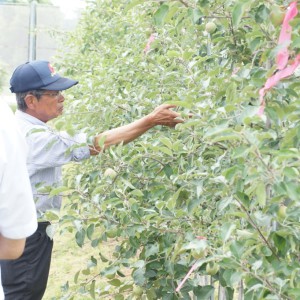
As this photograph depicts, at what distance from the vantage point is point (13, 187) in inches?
52.1

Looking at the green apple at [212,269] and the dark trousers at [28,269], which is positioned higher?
the green apple at [212,269]

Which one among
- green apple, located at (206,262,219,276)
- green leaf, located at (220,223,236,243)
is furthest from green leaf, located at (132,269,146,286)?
green leaf, located at (220,223,236,243)

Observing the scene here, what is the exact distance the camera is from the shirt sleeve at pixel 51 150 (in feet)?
7.29

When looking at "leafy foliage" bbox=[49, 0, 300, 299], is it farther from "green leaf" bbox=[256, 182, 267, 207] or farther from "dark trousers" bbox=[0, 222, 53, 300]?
"dark trousers" bbox=[0, 222, 53, 300]

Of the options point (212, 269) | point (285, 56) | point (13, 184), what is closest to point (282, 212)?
point (285, 56)

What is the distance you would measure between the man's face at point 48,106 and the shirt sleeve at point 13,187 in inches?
45.4

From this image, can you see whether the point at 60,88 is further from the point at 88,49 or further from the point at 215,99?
the point at 88,49

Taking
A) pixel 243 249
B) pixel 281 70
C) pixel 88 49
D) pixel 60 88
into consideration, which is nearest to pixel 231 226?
pixel 243 249

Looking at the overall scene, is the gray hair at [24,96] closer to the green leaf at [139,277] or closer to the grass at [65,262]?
the green leaf at [139,277]

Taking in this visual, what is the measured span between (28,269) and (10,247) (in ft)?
3.55

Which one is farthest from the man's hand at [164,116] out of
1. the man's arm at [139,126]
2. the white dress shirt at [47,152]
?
the white dress shirt at [47,152]

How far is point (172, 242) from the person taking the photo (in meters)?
1.82

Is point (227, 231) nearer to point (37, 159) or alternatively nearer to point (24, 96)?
point (37, 159)

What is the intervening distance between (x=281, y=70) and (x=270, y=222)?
0.31 metres
